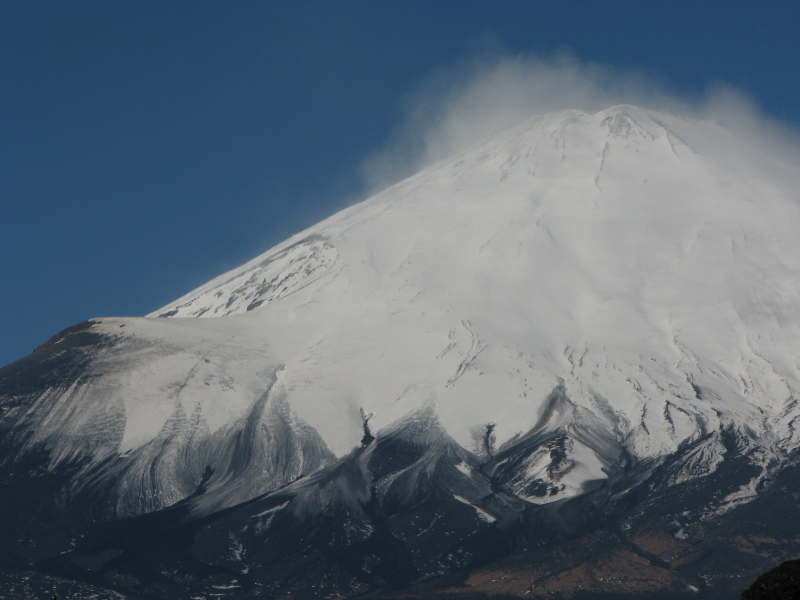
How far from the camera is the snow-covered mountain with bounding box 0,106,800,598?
8050 centimetres

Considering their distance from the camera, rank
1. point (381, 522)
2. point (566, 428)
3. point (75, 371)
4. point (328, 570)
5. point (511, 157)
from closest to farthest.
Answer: point (328, 570) < point (381, 522) < point (566, 428) < point (75, 371) < point (511, 157)

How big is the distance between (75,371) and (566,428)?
1813 inches

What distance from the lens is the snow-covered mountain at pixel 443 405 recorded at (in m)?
80.5

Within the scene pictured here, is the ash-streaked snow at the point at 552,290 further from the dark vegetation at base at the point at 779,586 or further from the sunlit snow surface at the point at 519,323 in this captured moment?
the dark vegetation at base at the point at 779,586

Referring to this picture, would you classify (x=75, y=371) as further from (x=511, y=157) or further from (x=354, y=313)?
(x=511, y=157)

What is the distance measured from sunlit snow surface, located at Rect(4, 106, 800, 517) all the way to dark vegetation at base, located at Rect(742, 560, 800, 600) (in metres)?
61.9

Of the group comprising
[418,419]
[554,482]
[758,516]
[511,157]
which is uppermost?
[511,157]

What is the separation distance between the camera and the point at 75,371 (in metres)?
103

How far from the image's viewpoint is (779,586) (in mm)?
25266

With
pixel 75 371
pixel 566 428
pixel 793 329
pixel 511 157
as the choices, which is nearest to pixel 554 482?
Answer: pixel 566 428

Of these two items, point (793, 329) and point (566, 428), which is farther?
point (793, 329)

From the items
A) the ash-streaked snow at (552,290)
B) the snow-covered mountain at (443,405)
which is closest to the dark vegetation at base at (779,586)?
the snow-covered mountain at (443,405)

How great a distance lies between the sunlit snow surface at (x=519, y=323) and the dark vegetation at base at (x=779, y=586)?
6187cm

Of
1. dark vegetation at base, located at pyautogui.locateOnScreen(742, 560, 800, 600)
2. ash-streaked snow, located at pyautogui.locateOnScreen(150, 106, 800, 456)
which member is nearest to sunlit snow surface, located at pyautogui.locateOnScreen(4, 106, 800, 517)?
ash-streaked snow, located at pyautogui.locateOnScreen(150, 106, 800, 456)
